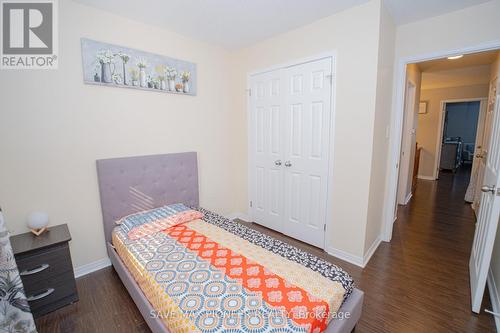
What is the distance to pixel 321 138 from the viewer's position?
8.07ft

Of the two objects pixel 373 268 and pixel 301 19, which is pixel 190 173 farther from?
pixel 373 268

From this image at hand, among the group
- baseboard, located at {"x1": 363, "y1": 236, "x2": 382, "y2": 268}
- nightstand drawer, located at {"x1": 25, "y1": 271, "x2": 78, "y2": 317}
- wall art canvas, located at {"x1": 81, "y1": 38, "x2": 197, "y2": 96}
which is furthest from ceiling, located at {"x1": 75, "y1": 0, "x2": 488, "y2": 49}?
baseboard, located at {"x1": 363, "y1": 236, "x2": 382, "y2": 268}

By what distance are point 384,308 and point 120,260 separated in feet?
7.36

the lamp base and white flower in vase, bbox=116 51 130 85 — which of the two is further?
white flower in vase, bbox=116 51 130 85

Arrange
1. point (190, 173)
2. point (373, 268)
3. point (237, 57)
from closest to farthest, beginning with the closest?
point (373, 268)
point (190, 173)
point (237, 57)

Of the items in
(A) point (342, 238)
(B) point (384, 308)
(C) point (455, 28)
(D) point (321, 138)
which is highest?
(C) point (455, 28)

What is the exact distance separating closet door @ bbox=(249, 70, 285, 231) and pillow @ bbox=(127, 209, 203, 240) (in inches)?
42.5

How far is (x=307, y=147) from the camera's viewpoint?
2.59 meters

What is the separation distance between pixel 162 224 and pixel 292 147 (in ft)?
5.57

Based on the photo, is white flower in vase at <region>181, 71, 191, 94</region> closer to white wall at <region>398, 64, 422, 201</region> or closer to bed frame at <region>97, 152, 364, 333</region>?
bed frame at <region>97, 152, 364, 333</region>

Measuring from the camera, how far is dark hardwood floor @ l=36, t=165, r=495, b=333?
5.29 feet

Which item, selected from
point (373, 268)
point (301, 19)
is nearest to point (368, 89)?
point (301, 19)

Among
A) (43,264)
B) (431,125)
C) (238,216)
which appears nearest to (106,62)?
(43,264)

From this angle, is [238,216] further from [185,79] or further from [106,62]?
[106,62]
